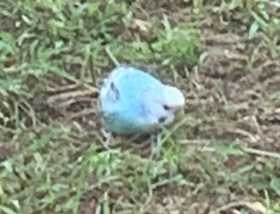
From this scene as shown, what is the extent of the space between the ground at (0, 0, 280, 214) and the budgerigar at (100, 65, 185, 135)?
0.16ft

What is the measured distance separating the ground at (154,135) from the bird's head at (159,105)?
0.20 ft

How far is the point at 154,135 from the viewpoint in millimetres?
3486

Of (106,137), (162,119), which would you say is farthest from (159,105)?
(106,137)

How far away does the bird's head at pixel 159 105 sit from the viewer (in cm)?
343

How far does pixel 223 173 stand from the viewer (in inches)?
133

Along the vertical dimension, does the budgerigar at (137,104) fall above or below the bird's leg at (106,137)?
above

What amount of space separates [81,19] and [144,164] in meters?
0.76

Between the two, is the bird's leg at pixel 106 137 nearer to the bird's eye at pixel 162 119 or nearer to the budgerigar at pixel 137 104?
the budgerigar at pixel 137 104

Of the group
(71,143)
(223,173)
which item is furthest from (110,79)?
(223,173)

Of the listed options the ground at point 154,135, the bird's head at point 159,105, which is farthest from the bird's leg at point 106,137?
the bird's head at point 159,105

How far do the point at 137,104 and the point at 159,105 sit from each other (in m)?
0.07

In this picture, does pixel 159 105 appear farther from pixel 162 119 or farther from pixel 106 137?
pixel 106 137

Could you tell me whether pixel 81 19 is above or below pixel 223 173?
above

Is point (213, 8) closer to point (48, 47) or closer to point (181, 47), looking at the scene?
point (181, 47)
